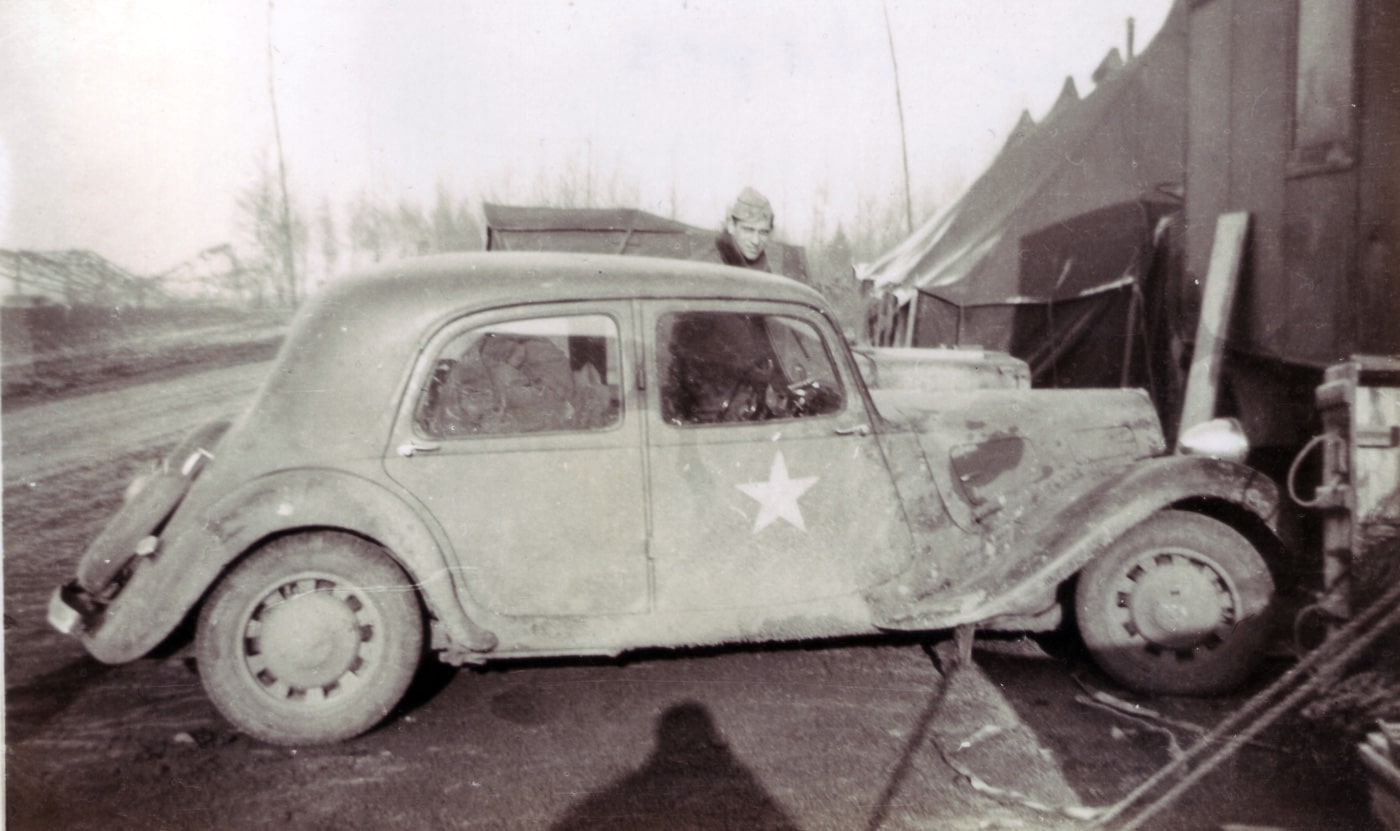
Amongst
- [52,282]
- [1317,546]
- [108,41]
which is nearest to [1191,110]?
[1317,546]

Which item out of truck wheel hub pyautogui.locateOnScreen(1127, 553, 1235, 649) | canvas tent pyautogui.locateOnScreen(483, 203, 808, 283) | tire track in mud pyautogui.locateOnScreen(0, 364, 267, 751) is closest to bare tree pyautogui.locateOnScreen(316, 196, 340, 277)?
canvas tent pyautogui.locateOnScreen(483, 203, 808, 283)

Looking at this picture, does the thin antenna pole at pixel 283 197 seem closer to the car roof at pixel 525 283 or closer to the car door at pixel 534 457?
the car roof at pixel 525 283

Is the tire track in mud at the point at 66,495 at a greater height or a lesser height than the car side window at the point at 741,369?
lesser

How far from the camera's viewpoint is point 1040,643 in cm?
361

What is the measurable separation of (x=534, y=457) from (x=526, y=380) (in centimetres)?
26

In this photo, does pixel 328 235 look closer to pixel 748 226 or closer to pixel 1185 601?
pixel 748 226

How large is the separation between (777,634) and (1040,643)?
4.20 feet

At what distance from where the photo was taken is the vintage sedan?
2791 millimetres

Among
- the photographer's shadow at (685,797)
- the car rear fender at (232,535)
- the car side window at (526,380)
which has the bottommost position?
the photographer's shadow at (685,797)

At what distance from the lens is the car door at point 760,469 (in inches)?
117

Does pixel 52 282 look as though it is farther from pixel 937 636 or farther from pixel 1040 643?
pixel 1040 643

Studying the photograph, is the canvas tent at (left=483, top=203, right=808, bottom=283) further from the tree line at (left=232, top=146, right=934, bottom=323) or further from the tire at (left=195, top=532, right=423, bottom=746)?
the tire at (left=195, top=532, right=423, bottom=746)

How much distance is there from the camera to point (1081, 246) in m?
7.39

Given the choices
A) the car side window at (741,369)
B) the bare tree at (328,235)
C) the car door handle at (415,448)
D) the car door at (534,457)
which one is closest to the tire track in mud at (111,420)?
the bare tree at (328,235)
